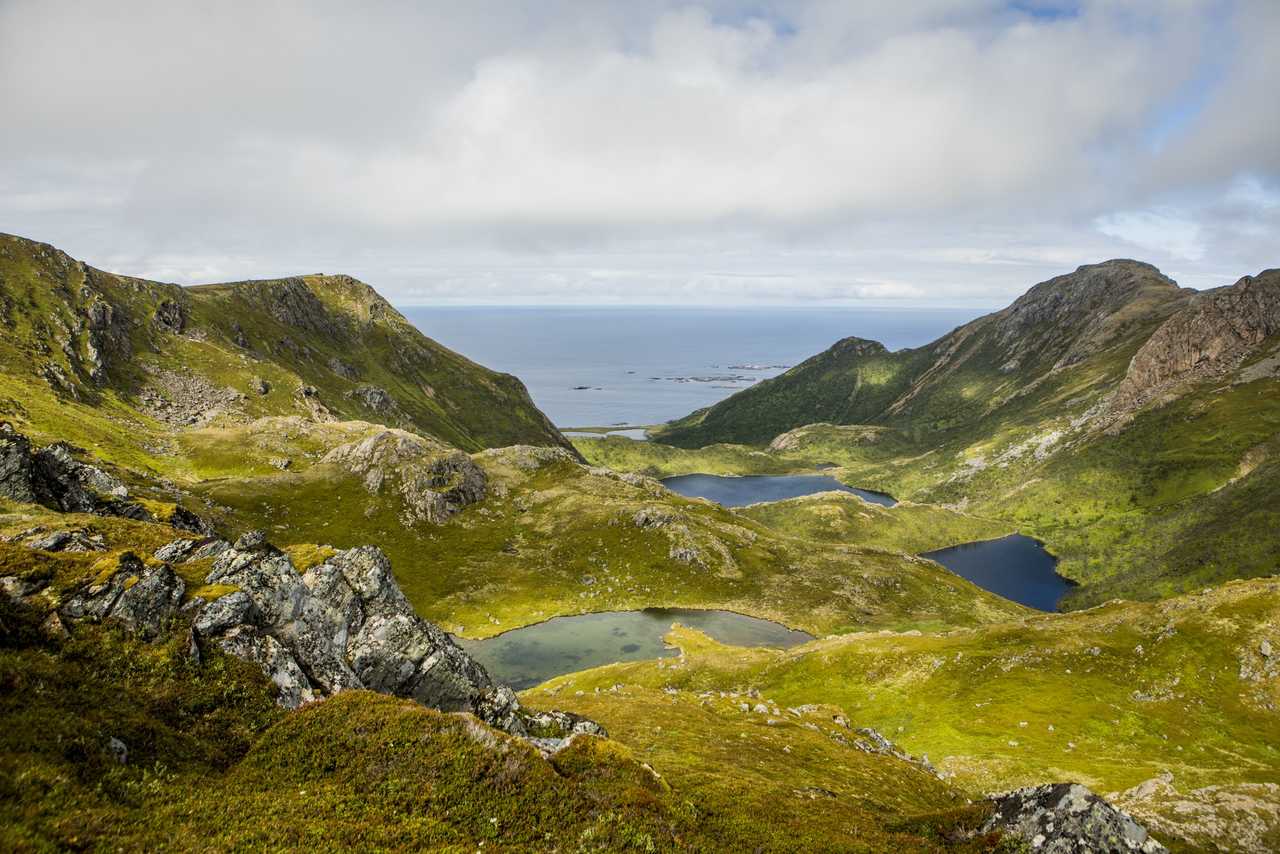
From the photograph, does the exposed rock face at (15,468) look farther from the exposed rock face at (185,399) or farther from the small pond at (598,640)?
the exposed rock face at (185,399)

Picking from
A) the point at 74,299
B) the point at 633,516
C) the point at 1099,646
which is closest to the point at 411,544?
the point at 633,516

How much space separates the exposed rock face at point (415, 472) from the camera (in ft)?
459

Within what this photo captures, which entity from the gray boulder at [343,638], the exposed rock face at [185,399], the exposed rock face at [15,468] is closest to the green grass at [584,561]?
the exposed rock face at [15,468]

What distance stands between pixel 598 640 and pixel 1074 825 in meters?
95.0

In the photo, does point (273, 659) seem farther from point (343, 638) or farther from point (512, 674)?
point (512, 674)

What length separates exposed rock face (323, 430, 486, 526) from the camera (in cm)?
13988

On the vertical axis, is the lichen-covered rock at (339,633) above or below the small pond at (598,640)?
above

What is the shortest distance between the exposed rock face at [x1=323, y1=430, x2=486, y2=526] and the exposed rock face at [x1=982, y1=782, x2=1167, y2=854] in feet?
438

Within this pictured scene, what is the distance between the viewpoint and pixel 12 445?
52.3 m

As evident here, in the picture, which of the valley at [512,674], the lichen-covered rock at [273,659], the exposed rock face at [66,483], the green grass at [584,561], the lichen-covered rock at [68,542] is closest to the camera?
the valley at [512,674]

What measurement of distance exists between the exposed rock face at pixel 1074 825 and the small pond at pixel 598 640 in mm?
80361

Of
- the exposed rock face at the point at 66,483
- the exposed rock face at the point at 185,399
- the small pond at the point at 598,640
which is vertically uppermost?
the exposed rock face at the point at 185,399

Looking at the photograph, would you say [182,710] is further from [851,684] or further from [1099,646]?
[1099,646]

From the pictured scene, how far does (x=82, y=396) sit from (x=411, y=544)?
99.2m
